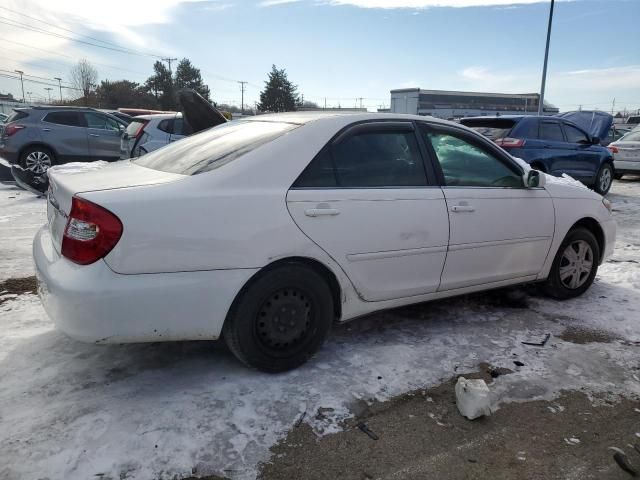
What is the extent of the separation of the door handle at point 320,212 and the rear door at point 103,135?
10214 millimetres

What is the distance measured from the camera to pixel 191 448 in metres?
2.31

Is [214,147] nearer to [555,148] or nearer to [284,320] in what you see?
[284,320]

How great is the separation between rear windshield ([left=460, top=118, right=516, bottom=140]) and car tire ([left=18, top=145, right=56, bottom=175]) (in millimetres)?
8892

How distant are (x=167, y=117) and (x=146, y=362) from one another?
7.54 meters

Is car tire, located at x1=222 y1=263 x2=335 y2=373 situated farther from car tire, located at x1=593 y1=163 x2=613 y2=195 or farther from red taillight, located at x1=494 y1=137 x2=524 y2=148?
car tire, located at x1=593 y1=163 x2=613 y2=195

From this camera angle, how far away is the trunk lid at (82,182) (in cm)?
266

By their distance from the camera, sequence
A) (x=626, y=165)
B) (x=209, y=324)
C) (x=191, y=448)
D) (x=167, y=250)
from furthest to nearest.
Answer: (x=626, y=165), (x=209, y=324), (x=167, y=250), (x=191, y=448)

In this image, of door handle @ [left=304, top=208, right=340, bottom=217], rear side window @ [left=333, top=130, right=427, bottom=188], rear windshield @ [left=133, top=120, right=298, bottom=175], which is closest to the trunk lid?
rear windshield @ [left=133, top=120, right=298, bottom=175]

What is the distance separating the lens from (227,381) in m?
2.89

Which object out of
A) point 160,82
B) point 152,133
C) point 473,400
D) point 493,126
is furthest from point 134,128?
point 160,82

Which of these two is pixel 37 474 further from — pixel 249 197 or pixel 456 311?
pixel 456 311

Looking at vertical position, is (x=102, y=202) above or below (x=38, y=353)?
above

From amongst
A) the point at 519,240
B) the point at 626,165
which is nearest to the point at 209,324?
the point at 519,240

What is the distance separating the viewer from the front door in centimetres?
352
